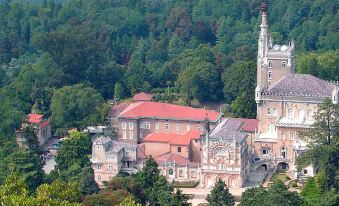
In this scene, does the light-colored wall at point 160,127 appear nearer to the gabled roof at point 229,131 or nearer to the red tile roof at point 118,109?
the red tile roof at point 118,109

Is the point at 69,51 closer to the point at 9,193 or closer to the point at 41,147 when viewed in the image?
the point at 41,147

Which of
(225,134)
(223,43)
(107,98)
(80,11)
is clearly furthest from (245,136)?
(80,11)

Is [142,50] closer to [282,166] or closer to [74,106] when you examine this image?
[74,106]

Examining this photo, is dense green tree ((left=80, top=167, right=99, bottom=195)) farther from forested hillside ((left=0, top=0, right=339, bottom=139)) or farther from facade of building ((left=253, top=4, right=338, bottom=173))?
forested hillside ((left=0, top=0, right=339, bottom=139))

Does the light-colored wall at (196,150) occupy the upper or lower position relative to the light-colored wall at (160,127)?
lower

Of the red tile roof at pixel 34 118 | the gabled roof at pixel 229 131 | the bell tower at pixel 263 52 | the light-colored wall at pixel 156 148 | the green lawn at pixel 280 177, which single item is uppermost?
the bell tower at pixel 263 52

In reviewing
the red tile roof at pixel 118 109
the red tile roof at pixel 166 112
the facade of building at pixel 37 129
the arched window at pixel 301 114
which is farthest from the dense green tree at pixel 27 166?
the arched window at pixel 301 114

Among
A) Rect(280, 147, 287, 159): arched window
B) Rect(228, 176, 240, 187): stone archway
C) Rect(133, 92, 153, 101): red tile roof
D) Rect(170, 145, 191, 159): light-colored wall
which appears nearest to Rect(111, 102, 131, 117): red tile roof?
Rect(133, 92, 153, 101): red tile roof
